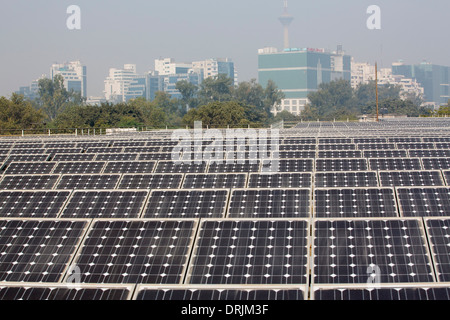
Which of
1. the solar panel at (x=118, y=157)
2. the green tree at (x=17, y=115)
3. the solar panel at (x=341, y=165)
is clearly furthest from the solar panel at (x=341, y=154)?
the green tree at (x=17, y=115)

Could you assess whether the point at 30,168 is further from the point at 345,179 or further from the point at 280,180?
the point at 345,179

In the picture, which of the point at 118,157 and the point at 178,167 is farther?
the point at 118,157

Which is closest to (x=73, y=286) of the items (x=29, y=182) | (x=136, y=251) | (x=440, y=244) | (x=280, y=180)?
(x=136, y=251)

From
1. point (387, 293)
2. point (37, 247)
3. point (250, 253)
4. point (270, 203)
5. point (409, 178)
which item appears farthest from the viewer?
point (409, 178)

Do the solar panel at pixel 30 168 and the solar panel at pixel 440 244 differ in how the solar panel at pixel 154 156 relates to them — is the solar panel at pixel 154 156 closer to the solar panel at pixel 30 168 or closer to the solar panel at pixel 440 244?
the solar panel at pixel 30 168

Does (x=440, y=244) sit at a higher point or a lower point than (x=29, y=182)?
lower
